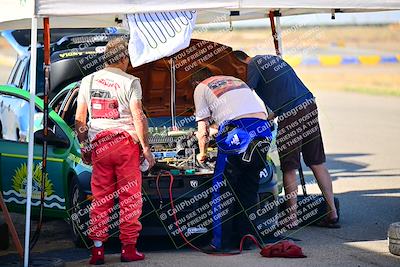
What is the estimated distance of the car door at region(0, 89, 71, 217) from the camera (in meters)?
9.70

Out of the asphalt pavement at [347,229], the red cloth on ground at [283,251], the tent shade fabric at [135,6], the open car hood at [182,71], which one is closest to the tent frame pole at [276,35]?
the open car hood at [182,71]

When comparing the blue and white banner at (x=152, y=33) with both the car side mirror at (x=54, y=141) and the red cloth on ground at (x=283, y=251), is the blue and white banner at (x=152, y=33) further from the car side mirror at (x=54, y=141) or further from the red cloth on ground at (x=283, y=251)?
the red cloth on ground at (x=283, y=251)

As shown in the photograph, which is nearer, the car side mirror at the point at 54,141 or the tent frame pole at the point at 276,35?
the car side mirror at the point at 54,141

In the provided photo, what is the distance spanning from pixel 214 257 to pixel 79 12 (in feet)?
8.04

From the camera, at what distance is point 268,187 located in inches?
370

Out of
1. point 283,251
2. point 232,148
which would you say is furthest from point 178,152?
point 283,251

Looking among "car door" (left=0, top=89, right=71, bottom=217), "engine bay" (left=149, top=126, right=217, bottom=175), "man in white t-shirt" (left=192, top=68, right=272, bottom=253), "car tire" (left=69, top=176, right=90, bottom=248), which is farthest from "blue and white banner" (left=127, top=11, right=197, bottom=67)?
"car door" (left=0, top=89, right=71, bottom=217)

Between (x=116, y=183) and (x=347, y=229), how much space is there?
2.75 meters

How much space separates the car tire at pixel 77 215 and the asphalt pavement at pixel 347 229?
0.10 m

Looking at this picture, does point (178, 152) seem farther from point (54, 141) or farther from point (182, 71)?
point (54, 141)

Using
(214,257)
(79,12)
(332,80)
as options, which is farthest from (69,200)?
(332,80)

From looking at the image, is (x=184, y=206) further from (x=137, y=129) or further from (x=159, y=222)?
(x=137, y=129)

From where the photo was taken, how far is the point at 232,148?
8.84m

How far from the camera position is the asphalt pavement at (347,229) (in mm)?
8641
